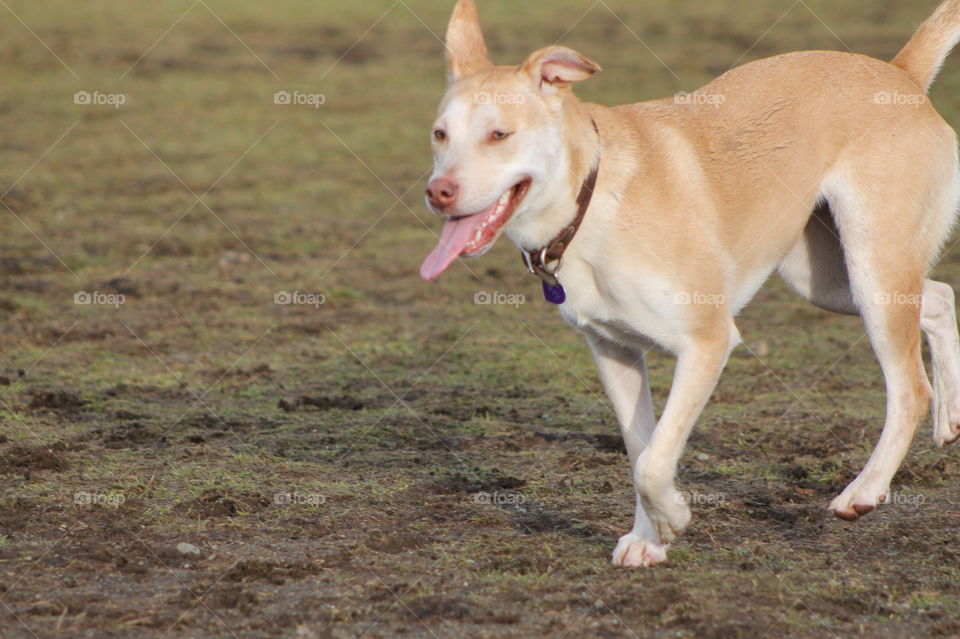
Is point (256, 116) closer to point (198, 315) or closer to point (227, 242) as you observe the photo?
point (227, 242)

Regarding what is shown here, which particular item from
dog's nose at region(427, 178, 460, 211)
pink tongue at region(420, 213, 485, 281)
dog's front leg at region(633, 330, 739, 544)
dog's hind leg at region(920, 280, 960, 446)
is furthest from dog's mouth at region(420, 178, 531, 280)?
dog's hind leg at region(920, 280, 960, 446)

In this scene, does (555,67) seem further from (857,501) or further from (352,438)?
(352,438)

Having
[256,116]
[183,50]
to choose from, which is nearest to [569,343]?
[256,116]

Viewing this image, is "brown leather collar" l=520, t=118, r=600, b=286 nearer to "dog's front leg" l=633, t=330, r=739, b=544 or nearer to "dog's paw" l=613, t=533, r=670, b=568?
"dog's front leg" l=633, t=330, r=739, b=544

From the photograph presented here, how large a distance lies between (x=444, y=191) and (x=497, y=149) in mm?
259

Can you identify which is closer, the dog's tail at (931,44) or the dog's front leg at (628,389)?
the dog's front leg at (628,389)

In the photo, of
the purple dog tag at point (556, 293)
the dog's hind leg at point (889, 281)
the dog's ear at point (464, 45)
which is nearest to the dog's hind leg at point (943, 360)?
the dog's hind leg at point (889, 281)

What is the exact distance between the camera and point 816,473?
5.62m

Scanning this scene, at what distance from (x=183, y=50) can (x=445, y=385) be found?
44.9 feet

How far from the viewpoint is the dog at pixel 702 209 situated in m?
4.30

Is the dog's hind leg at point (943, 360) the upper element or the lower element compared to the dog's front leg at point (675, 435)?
lower

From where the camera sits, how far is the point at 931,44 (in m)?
5.53

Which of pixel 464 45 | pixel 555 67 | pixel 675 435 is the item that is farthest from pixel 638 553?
pixel 464 45

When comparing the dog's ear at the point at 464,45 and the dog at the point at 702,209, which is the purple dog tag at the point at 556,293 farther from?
the dog's ear at the point at 464,45
